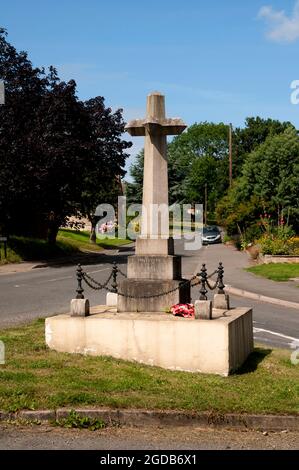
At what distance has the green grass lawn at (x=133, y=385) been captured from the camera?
21.1ft

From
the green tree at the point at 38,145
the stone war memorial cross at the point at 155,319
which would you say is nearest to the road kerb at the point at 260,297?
the stone war memorial cross at the point at 155,319

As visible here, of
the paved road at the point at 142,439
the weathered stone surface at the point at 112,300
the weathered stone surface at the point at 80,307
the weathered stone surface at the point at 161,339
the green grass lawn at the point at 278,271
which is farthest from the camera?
the green grass lawn at the point at 278,271

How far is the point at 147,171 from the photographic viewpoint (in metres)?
10.0

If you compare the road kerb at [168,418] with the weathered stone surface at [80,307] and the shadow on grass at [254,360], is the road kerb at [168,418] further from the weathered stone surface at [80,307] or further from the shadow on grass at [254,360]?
the weathered stone surface at [80,307]

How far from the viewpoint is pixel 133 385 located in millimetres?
7098

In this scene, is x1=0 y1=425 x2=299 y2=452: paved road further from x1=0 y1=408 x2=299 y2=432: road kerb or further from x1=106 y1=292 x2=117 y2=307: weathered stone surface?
x1=106 y1=292 x2=117 y2=307: weathered stone surface

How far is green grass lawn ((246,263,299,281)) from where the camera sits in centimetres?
2195

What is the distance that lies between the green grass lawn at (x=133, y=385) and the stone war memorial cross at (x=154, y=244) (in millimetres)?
1439

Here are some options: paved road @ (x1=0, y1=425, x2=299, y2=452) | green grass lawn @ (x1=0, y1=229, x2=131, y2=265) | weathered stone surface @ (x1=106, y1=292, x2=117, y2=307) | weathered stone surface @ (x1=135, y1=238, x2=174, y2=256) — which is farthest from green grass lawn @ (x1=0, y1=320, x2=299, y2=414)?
green grass lawn @ (x1=0, y1=229, x2=131, y2=265)

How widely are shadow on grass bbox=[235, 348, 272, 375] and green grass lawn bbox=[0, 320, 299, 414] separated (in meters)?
0.01

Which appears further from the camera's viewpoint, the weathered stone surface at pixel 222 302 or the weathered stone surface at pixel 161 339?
the weathered stone surface at pixel 222 302

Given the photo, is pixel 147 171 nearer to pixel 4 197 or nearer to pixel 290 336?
pixel 290 336

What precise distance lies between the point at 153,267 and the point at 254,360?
2164 mm

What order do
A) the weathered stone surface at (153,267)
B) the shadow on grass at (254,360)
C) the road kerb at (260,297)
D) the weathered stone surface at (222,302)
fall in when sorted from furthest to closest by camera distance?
the road kerb at (260,297)
the weathered stone surface at (222,302)
the weathered stone surface at (153,267)
the shadow on grass at (254,360)
